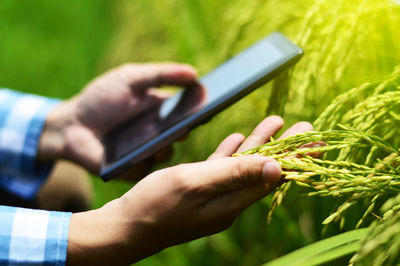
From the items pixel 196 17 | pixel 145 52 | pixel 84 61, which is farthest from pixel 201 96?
pixel 84 61

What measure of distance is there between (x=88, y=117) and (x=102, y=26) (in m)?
2.47

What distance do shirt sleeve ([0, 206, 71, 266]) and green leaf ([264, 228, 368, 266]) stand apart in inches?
19.2

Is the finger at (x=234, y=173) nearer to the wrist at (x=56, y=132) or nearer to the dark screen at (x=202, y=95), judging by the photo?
the dark screen at (x=202, y=95)

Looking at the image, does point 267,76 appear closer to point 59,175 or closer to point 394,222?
point 394,222

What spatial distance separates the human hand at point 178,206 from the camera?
0.96 meters

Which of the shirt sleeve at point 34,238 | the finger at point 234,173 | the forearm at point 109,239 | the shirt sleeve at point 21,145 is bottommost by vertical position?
the shirt sleeve at point 21,145

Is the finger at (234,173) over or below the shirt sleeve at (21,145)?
over

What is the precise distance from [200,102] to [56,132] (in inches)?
30.6

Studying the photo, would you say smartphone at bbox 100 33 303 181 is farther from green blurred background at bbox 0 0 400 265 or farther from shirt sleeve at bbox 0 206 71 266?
shirt sleeve at bbox 0 206 71 266

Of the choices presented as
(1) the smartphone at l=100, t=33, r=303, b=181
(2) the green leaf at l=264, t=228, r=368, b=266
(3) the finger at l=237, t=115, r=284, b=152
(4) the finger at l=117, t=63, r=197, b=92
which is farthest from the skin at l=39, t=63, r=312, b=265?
(4) the finger at l=117, t=63, r=197, b=92

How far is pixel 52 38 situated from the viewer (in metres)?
4.15

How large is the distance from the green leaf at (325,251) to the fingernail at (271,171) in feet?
0.45

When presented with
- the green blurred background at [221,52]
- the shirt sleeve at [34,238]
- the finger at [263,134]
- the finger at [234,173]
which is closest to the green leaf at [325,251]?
the finger at [234,173]

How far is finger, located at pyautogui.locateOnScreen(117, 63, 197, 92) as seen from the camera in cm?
190
